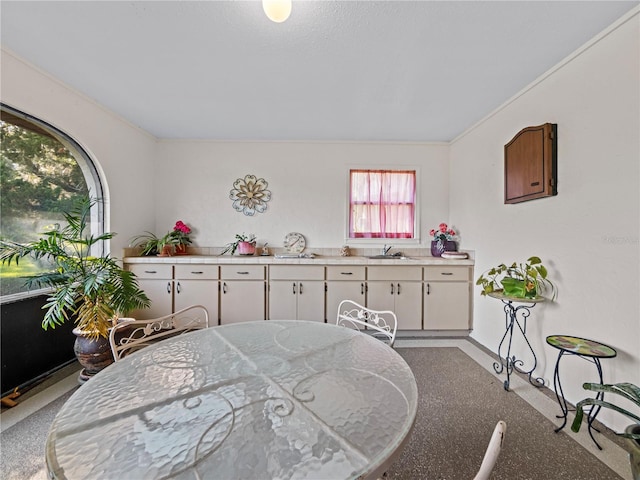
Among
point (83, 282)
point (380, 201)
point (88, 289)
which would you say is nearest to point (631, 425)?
point (380, 201)

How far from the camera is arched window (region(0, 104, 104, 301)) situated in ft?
6.52

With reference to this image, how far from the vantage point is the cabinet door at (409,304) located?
3.06 meters

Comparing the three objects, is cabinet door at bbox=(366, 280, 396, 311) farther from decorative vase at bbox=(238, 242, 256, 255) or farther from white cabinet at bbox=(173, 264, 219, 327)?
white cabinet at bbox=(173, 264, 219, 327)

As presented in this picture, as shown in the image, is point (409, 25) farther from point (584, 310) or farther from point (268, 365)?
point (584, 310)

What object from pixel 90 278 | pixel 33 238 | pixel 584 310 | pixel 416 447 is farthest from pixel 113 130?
pixel 584 310

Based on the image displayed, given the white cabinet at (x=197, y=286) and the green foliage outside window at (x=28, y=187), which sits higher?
the green foliage outside window at (x=28, y=187)

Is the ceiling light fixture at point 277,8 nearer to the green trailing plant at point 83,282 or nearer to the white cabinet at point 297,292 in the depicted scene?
the green trailing plant at point 83,282

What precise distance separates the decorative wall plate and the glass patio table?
7.84 feet

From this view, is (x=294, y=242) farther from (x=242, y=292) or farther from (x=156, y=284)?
(x=156, y=284)

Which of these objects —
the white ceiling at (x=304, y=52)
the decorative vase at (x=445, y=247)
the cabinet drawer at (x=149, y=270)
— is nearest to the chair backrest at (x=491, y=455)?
the white ceiling at (x=304, y=52)

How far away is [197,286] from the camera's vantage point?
120 inches

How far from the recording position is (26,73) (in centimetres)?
202

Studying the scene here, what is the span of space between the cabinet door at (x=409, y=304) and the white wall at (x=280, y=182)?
40.6 inches

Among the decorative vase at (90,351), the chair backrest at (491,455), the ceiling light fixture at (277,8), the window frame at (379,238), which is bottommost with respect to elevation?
the decorative vase at (90,351)
